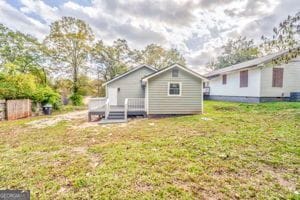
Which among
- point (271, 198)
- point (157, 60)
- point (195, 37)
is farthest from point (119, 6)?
point (157, 60)

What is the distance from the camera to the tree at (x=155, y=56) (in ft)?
100

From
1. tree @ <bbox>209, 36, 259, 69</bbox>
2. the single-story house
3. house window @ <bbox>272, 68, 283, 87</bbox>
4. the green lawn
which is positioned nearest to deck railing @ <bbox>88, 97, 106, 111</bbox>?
the single-story house

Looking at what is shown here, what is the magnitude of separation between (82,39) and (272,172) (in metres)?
23.9

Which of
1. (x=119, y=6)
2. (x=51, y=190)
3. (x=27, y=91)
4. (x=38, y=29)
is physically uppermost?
(x=38, y=29)

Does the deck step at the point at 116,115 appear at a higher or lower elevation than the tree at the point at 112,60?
lower

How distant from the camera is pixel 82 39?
22.6 meters

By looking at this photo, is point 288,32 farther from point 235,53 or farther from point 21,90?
point 235,53

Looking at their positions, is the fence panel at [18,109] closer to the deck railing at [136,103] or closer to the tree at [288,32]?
the deck railing at [136,103]

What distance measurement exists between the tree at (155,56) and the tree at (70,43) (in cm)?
944

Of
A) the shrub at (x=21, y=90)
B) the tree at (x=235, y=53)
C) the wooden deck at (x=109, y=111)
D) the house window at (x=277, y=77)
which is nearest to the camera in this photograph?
the wooden deck at (x=109, y=111)

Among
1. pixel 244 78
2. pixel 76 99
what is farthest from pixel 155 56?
pixel 244 78

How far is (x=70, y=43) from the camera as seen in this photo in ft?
73.1

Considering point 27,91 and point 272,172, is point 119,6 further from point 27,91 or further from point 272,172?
point 272,172

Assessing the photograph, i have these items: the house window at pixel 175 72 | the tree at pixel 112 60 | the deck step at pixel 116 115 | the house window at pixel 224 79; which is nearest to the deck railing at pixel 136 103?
the deck step at pixel 116 115
